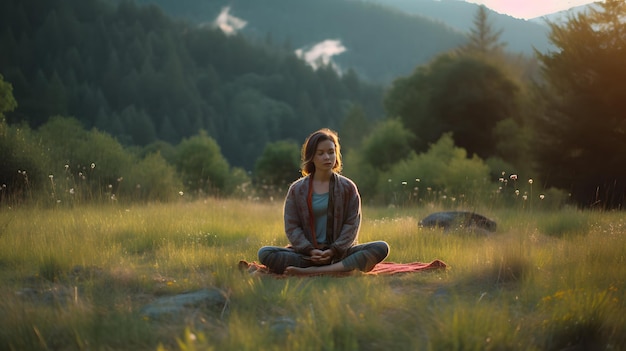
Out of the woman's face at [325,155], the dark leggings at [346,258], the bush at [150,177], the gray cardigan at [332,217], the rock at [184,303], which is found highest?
the woman's face at [325,155]

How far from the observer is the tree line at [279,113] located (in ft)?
60.1

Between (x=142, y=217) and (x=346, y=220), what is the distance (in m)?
4.44

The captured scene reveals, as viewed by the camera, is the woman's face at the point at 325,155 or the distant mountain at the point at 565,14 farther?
the distant mountain at the point at 565,14

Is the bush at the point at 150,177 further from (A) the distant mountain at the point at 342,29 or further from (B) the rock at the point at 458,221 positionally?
(A) the distant mountain at the point at 342,29

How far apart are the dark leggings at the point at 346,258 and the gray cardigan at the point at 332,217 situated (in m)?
0.09

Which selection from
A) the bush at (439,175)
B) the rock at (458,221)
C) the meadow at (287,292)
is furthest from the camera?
the bush at (439,175)

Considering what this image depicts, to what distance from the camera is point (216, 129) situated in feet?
290

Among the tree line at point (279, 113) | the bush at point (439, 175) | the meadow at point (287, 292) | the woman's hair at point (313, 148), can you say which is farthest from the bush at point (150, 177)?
the woman's hair at point (313, 148)

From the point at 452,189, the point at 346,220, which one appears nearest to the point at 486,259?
the point at 346,220

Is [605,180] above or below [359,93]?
below

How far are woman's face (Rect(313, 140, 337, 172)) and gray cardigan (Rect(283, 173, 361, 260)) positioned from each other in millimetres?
210

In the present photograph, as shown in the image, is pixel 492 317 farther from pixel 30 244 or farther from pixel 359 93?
pixel 359 93

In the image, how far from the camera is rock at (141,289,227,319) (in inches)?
183

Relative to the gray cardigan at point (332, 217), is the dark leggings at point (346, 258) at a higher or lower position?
lower
